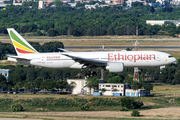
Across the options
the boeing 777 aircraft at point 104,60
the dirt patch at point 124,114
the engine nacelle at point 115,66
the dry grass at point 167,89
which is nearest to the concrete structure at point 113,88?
the dry grass at point 167,89

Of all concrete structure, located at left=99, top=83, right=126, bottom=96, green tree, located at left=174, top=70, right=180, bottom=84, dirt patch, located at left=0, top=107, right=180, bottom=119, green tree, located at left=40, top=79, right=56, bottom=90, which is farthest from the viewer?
green tree, located at left=174, top=70, right=180, bottom=84

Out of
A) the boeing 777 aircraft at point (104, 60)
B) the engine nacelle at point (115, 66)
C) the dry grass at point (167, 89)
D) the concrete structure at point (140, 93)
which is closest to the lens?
the engine nacelle at point (115, 66)

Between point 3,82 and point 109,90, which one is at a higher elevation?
point 3,82

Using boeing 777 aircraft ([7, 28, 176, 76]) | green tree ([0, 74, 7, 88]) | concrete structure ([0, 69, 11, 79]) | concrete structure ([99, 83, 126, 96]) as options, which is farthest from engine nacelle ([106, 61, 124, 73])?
concrete structure ([0, 69, 11, 79])

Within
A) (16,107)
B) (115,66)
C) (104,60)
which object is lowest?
(16,107)

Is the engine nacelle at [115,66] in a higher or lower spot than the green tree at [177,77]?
higher

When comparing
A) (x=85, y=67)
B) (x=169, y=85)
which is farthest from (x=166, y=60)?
(x=169, y=85)

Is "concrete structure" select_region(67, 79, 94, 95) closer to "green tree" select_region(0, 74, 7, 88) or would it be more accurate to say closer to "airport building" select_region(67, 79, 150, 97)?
"airport building" select_region(67, 79, 150, 97)

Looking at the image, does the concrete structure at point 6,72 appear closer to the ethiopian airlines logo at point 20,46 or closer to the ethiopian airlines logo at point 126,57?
the ethiopian airlines logo at point 20,46

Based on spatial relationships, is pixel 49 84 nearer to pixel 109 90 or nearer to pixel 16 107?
pixel 109 90

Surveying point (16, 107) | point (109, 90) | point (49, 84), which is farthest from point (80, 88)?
point (16, 107)

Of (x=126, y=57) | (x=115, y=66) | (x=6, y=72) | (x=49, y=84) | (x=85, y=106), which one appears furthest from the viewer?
(x=6, y=72)

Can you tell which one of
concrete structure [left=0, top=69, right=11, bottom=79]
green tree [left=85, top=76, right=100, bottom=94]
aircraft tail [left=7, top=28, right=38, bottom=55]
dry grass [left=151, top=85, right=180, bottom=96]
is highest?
aircraft tail [left=7, top=28, right=38, bottom=55]
